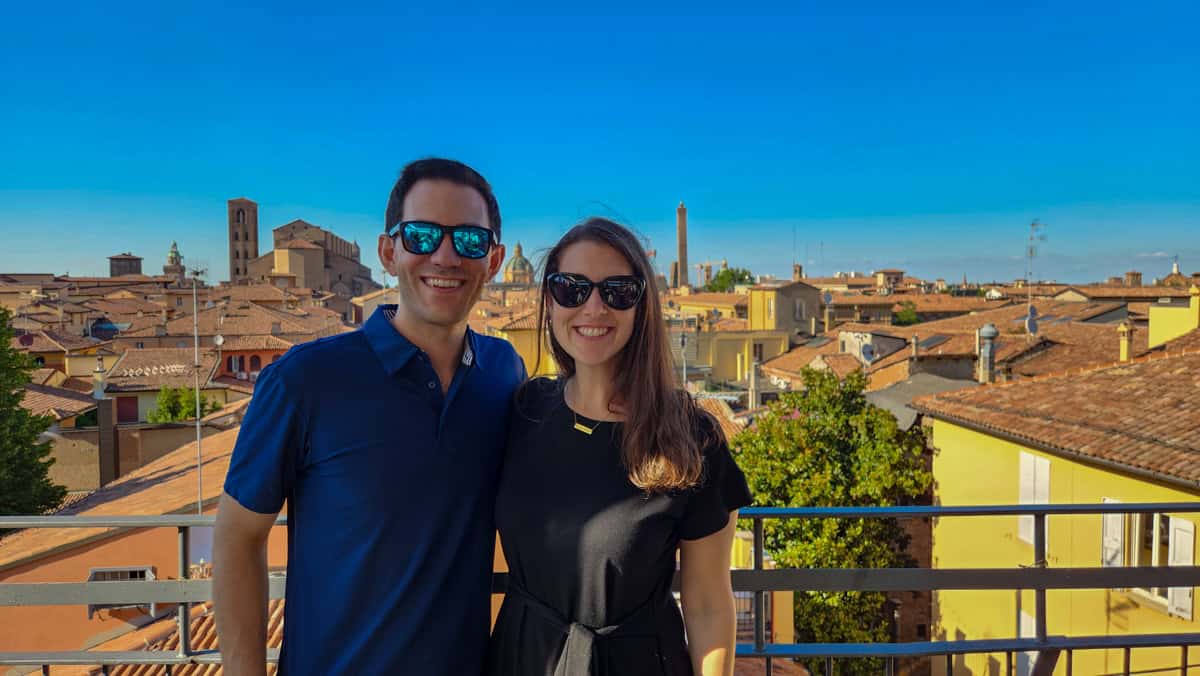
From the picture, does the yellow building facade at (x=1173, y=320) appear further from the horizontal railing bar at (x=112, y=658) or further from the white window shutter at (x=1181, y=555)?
the horizontal railing bar at (x=112, y=658)

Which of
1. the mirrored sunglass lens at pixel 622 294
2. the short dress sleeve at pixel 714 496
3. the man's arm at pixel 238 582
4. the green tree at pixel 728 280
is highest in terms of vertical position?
the green tree at pixel 728 280

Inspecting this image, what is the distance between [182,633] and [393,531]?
1.18 metres

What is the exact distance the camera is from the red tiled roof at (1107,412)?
8.89 meters

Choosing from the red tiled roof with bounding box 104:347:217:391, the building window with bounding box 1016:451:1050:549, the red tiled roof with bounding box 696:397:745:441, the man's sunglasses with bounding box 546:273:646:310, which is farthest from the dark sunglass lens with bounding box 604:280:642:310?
the red tiled roof with bounding box 104:347:217:391

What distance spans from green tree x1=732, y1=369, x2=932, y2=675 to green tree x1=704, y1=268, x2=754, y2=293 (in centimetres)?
7839

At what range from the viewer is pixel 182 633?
2.50 metres

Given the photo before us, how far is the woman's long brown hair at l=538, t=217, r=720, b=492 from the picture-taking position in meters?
1.78

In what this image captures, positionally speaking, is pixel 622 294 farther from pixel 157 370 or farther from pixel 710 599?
pixel 157 370

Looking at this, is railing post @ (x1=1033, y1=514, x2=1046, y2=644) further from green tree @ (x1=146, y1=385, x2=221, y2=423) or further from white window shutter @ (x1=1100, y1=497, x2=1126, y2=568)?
green tree @ (x1=146, y1=385, x2=221, y2=423)

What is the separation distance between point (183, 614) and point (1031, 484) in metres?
11.0

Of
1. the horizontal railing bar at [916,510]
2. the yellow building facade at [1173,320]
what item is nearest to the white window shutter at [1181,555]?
the horizontal railing bar at [916,510]

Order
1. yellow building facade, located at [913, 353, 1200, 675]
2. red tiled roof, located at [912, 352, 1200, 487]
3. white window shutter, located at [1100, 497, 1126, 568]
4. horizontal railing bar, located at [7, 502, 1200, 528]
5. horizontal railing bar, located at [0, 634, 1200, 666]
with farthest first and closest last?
white window shutter, located at [1100, 497, 1126, 568] → red tiled roof, located at [912, 352, 1200, 487] → yellow building facade, located at [913, 353, 1200, 675] → horizontal railing bar, located at [0, 634, 1200, 666] → horizontal railing bar, located at [7, 502, 1200, 528]

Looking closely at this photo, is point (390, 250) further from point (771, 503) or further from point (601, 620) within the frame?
point (771, 503)

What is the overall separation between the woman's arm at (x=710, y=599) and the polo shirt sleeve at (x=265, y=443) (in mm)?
877
